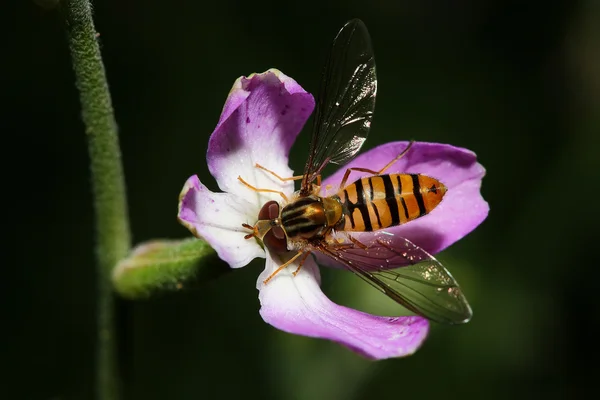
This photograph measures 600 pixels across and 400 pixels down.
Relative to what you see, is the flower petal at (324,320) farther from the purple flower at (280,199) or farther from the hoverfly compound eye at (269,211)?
the hoverfly compound eye at (269,211)

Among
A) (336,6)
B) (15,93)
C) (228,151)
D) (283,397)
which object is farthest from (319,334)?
(336,6)

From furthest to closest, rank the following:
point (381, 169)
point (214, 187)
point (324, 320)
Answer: point (214, 187)
point (381, 169)
point (324, 320)

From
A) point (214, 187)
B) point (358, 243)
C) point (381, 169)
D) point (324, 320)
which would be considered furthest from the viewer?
point (214, 187)

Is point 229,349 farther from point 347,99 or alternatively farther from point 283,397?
point 347,99

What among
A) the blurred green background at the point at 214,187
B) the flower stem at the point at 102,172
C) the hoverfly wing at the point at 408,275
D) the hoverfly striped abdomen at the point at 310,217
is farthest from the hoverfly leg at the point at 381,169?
the blurred green background at the point at 214,187

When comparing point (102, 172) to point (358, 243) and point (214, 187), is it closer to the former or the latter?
point (358, 243)

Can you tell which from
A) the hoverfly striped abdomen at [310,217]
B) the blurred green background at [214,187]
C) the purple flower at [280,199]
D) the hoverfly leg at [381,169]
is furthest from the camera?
the blurred green background at [214,187]

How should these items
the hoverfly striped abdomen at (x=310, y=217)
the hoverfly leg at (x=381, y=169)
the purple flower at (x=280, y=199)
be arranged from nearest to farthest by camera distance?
the purple flower at (x=280, y=199)
the hoverfly striped abdomen at (x=310, y=217)
the hoverfly leg at (x=381, y=169)

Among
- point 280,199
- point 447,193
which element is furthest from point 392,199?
point 280,199
